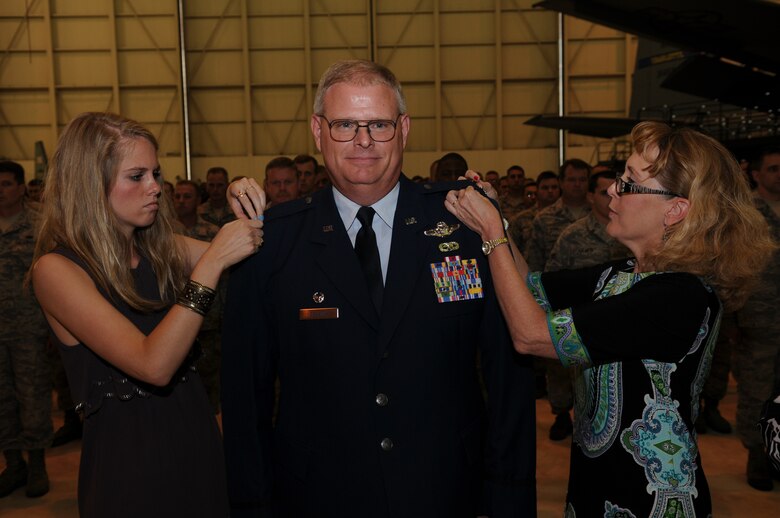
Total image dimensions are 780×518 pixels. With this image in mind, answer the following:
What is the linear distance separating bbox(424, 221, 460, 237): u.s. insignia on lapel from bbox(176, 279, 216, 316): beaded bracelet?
0.64 metres

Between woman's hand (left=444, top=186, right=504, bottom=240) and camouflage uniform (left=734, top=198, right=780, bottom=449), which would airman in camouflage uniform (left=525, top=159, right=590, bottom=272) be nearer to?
camouflage uniform (left=734, top=198, right=780, bottom=449)

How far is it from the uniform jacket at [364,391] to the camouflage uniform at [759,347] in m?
3.30

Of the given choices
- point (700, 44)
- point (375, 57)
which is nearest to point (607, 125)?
point (700, 44)

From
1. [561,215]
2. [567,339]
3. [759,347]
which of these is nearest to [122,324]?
[567,339]

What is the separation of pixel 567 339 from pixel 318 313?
0.71 meters

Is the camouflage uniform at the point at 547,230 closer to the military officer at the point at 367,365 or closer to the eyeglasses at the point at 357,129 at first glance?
the military officer at the point at 367,365

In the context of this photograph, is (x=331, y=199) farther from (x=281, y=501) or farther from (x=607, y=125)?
(x=607, y=125)

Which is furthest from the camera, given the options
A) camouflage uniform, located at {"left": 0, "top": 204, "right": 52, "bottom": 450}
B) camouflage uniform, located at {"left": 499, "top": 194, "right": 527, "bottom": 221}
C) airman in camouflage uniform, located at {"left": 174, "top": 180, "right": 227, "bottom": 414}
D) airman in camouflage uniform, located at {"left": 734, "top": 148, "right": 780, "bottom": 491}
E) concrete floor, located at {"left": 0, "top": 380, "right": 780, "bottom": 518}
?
camouflage uniform, located at {"left": 499, "top": 194, "right": 527, "bottom": 221}

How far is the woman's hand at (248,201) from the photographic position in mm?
2088

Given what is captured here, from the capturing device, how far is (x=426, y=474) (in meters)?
1.96

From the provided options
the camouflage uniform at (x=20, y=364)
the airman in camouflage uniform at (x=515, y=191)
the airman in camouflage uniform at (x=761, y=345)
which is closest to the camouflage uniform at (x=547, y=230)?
the airman in camouflage uniform at (x=761, y=345)

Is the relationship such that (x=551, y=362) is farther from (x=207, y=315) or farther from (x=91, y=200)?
(x=91, y=200)

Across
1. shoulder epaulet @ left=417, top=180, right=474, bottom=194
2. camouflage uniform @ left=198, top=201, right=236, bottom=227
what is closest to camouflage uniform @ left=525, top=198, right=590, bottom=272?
camouflage uniform @ left=198, top=201, right=236, bottom=227

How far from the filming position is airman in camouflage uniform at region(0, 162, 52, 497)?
15.6 ft
